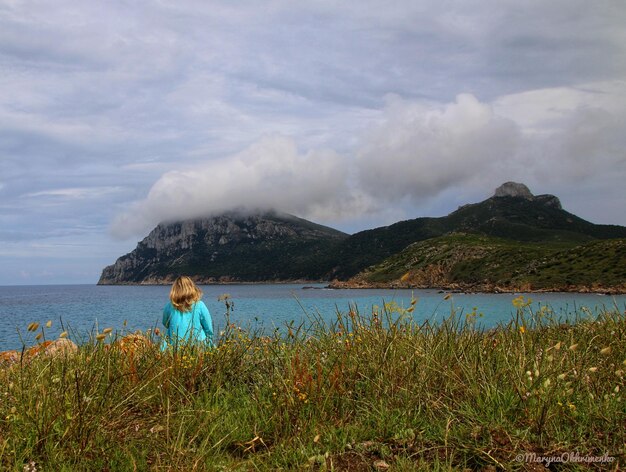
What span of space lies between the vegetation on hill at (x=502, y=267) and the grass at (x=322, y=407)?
66.3 meters

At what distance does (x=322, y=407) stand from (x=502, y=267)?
124m

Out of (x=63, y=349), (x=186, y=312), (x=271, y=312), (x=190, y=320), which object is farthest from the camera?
(x=271, y=312)

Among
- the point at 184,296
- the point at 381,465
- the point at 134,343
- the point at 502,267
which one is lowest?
the point at 381,465

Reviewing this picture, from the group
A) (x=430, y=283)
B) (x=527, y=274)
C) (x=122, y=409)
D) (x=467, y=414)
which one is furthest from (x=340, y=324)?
(x=430, y=283)

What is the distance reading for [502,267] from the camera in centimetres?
12175

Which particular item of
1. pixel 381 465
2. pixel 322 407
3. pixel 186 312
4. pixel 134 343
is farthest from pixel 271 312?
pixel 381 465

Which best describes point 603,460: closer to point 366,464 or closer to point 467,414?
point 467,414

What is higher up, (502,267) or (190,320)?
(502,267)

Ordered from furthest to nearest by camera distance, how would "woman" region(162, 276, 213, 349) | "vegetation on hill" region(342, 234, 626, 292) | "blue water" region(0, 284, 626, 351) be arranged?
"vegetation on hill" region(342, 234, 626, 292), "blue water" region(0, 284, 626, 351), "woman" region(162, 276, 213, 349)

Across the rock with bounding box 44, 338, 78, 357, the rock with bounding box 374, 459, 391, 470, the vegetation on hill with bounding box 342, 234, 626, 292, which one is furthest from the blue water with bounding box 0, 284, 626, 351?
the vegetation on hill with bounding box 342, 234, 626, 292

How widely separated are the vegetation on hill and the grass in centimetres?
6633

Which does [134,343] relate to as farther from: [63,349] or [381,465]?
[381,465]

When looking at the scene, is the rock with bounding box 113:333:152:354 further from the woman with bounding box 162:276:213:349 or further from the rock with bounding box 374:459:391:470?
the rock with bounding box 374:459:391:470

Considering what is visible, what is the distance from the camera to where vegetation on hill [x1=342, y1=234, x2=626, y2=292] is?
97.4m
